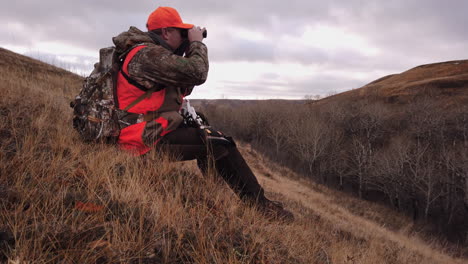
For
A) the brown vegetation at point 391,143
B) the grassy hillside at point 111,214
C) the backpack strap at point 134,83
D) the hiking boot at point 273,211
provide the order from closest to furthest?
the grassy hillside at point 111,214, the backpack strap at point 134,83, the hiking boot at point 273,211, the brown vegetation at point 391,143

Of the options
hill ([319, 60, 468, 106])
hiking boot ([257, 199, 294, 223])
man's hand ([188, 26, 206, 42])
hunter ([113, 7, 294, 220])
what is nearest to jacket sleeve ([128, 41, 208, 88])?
hunter ([113, 7, 294, 220])

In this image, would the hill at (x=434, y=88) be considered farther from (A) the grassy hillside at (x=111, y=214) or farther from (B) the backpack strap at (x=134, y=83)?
(B) the backpack strap at (x=134, y=83)

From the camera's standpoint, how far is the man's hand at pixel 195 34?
8.64ft

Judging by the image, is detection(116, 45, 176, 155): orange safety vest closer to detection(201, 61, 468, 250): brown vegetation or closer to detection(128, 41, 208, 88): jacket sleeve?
detection(128, 41, 208, 88): jacket sleeve

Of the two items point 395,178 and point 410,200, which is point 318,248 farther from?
point 410,200

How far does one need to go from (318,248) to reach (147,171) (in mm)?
1600

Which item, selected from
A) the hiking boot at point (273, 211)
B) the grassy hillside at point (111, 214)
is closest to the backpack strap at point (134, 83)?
the grassy hillside at point (111, 214)

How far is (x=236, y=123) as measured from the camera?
225ft

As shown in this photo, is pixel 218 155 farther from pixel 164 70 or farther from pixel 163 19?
pixel 163 19

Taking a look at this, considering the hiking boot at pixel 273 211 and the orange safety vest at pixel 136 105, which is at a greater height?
the orange safety vest at pixel 136 105

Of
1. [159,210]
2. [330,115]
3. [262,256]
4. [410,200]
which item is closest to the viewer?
[262,256]

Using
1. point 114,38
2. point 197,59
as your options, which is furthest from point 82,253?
point 114,38

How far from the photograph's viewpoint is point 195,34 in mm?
2660

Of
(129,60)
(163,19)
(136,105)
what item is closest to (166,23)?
(163,19)
